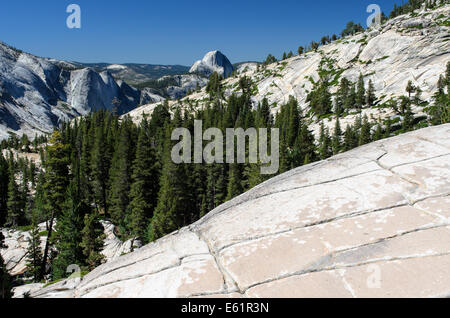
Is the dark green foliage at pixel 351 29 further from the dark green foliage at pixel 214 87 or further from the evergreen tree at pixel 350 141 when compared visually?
the evergreen tree at pixel 350 141

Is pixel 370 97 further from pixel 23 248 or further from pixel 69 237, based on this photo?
pixel 23 248

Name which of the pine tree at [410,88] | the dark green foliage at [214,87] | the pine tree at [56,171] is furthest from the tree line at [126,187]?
the dark green foliage at [214,87]

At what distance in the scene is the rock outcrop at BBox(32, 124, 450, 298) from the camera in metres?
3.78

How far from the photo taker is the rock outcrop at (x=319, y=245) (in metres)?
3.78

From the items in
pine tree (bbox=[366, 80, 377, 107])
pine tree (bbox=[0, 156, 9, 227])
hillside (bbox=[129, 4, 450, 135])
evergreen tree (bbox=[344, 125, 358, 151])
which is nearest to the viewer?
pine tree (bbox=[0, 156, 9, 227])

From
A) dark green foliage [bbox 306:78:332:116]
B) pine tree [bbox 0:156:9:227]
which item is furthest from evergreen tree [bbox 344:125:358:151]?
pine tree [bbox 0:156:9:227]

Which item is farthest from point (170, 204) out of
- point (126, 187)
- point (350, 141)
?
point (350, 141)

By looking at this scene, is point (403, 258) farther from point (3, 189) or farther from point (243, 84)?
point (243, 84)

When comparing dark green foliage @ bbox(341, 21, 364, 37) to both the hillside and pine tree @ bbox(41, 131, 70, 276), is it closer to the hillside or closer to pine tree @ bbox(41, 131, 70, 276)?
the hillside

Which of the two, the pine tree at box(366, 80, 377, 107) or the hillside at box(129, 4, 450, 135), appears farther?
the pine tree at box(366, 80, 377, 107)

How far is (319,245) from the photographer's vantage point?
4473 mm

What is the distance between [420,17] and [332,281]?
16777cm
